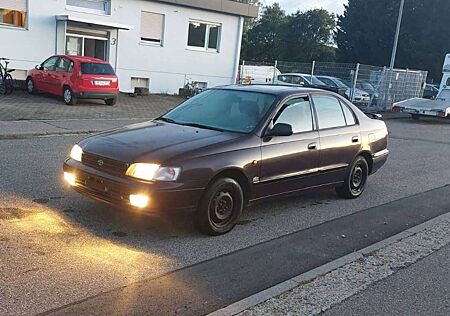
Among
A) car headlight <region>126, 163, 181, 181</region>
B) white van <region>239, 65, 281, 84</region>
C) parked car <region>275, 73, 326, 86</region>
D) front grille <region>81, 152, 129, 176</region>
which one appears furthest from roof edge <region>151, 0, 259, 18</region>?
car headlight <region>126, 163, 181, 181</region>

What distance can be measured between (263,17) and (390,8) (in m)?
16.4

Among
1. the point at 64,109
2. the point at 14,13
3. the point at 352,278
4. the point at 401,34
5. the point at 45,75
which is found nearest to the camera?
the point at 352,278

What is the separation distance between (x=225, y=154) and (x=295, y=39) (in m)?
53.2

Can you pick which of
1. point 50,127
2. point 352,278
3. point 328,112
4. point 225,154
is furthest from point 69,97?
point 352,278

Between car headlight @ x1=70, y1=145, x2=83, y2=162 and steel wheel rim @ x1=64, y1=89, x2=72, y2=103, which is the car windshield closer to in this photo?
car headlight @ x1=70, y1=145, x2=83, y2=162

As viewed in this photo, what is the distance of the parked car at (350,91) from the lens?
24.2 meters

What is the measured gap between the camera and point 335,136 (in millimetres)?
6758

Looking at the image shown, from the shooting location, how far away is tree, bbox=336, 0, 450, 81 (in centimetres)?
4772

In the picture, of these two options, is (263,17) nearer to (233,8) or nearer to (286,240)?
(233,8)

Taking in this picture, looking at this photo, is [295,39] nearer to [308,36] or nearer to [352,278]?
[308,36]

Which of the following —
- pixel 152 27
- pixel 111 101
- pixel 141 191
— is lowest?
pixel 111 101

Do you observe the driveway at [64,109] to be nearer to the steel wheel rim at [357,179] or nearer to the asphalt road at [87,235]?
the asphalt road at [87,235]

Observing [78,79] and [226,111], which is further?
[78,79]

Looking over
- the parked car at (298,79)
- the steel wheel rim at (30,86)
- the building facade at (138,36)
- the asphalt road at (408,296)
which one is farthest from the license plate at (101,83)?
the asphalt road at (408,296)
